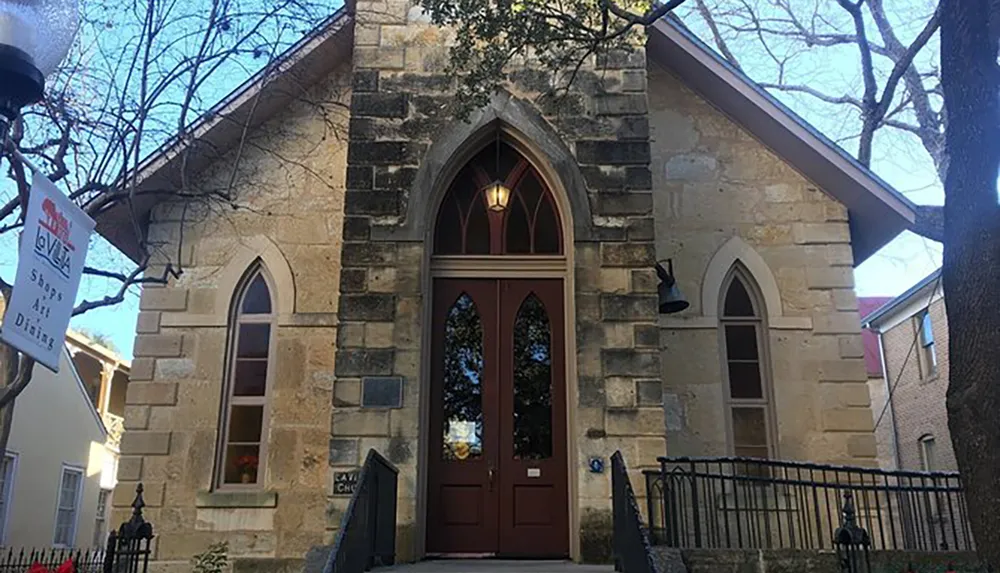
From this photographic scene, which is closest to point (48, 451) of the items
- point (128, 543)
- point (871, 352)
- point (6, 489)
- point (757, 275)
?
A: point (6, 489)

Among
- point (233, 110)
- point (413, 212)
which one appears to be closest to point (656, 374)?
point (413, 212)

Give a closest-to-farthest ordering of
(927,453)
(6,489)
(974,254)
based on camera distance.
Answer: (974,254) < (6,489) < (927,453)

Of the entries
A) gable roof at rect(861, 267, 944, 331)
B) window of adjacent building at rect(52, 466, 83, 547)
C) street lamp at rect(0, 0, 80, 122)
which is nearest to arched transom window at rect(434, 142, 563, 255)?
street lamp at rect(0, 0, 80, 122)

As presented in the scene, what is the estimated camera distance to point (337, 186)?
10156 mm

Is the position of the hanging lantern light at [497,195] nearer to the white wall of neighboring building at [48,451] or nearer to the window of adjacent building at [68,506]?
the white wall of neighboring building at [48,451]

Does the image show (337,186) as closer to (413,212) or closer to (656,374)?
(413,212)

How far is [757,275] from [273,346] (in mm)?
5732

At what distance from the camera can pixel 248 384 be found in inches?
377

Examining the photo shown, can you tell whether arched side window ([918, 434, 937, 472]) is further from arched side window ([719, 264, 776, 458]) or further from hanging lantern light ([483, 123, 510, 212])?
hanging lantern light ([483, 123, 510, 212])

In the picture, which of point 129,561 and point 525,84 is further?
point 525,84

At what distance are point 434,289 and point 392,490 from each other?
2198 mm

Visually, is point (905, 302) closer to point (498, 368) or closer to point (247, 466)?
point (498, 368)

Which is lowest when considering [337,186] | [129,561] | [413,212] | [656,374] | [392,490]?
[129,561]

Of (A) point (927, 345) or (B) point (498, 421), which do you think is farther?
(A) point (927, 345)
